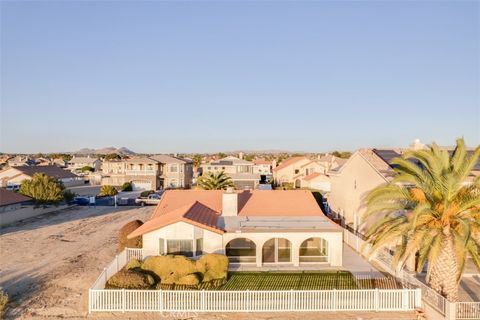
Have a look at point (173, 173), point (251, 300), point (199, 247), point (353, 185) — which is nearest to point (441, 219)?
point (251, 300)

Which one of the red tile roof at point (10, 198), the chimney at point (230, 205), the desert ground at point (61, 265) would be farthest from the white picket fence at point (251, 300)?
the red tile roof at point (10, 198)

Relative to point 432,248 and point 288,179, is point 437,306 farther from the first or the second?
point 288,179

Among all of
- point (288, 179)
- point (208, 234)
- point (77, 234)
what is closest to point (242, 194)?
point (208, 234)

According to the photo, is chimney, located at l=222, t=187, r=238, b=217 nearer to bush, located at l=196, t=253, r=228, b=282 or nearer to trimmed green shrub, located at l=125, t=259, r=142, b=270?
bush, located at l=196, t=253, r=228, b=282

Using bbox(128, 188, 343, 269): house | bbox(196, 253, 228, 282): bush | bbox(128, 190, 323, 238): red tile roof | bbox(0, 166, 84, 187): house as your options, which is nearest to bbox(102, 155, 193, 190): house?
bbox(0, 166, 84, 187): house

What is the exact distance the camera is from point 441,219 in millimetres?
15969

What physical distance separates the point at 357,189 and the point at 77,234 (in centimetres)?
2430

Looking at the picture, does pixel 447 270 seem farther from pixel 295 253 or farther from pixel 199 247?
pixel 199 247

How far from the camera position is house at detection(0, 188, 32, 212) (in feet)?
125

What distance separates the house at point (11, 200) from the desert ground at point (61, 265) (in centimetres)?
204

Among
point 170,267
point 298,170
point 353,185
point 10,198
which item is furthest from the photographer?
point 298,170

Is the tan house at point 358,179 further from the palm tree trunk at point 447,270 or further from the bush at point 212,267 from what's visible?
the bush at point 212,267

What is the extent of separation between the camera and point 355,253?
25.7 metres

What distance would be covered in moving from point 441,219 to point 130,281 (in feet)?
46.6
